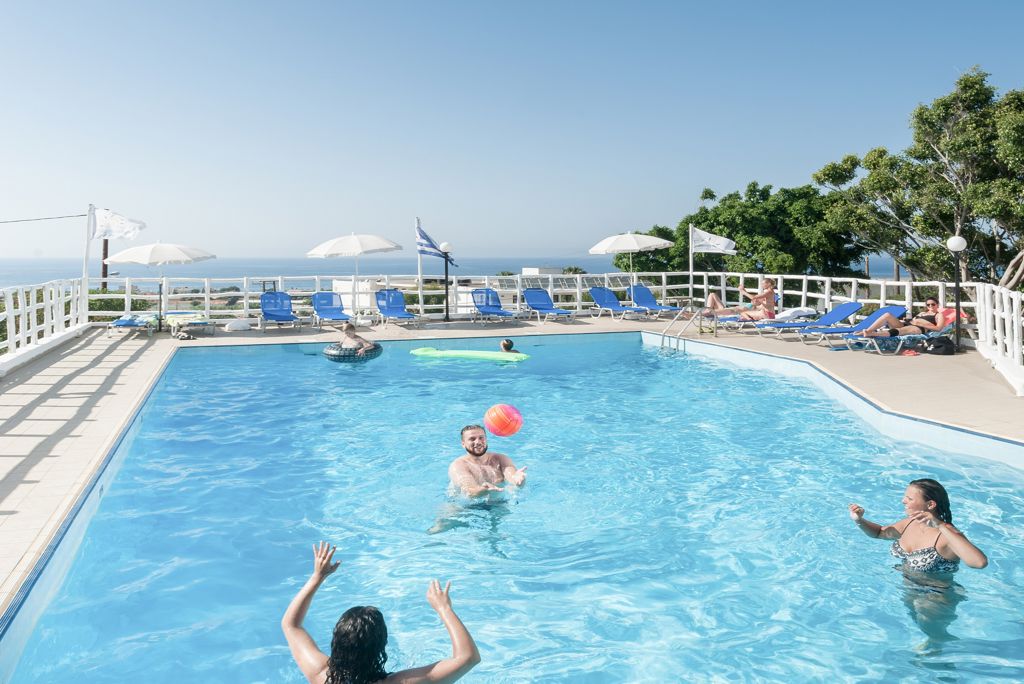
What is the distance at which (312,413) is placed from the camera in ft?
29.8

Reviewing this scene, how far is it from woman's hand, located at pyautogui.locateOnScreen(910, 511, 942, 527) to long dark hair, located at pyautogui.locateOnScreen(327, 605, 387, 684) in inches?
123

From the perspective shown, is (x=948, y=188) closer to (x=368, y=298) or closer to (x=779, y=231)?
(x=779, y=231)

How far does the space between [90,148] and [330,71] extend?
17473 mm

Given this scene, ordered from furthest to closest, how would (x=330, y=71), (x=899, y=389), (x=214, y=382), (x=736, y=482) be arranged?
(x=330, y=71), (x=214, y=382), (x=899, y=389), (x=736, y=482)

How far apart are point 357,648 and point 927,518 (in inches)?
130

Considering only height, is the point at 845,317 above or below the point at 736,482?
above

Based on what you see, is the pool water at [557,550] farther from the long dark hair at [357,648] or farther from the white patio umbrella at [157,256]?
the white patio umbrella at [157,256]

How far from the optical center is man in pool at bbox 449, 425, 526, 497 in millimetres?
5469

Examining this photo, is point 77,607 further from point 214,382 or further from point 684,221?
point 684,221

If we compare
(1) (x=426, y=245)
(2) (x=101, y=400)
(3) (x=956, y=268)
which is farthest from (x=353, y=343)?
(3) (x=956, y=268)

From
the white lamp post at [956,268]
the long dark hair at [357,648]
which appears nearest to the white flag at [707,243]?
the white lamp post at [956,268]

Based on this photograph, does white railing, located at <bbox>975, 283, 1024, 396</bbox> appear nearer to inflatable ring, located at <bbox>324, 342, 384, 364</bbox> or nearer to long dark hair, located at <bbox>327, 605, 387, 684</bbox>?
long dark hair, located at <bbox>327, 605, 387, 684</bbox>

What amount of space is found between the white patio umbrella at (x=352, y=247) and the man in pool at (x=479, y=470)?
12162 millimetres

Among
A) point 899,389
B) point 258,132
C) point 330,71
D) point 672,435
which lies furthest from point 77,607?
point 258,132
